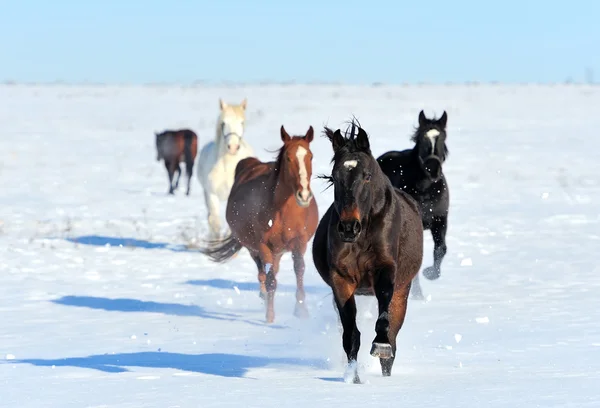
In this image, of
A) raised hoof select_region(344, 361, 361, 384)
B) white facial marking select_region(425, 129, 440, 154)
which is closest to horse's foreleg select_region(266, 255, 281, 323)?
white facial marking select_region(425, 129, 440, 154)

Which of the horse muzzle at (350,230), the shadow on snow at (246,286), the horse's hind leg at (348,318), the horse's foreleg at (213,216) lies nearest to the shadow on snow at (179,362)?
the horse's hind leg at (348,318)

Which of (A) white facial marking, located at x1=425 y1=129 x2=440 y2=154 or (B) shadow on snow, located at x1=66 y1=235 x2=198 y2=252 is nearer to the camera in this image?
(A) white facial marking, located at x1=425 y1=129 x2=440 y2=154

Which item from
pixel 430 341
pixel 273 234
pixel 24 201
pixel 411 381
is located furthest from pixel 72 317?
pixel 24 201

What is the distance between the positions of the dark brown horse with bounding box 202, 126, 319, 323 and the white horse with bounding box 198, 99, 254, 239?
3.98m

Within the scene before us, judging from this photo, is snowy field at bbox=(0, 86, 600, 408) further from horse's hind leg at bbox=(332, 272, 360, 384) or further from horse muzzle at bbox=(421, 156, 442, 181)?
horse muzzle at bbox=(421, 156, 442, 181)

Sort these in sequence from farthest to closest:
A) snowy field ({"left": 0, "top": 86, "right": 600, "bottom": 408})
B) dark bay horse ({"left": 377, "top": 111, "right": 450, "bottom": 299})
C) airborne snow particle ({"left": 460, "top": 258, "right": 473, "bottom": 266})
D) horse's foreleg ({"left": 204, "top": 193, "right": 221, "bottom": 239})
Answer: horse's foreleg ({"left": 204, "top": 193, "right": 221, "bottom": 239}) → airborne snow particle ({"left": 460, "top": 258, "right": 473, "bottom": 266}) → dark bay horse ({"left": 377, "top": 111, "right": 450, "bottom": 299}) → snowy field ({"left": 0, "top": 86, "right": 600, "bottom": 408})

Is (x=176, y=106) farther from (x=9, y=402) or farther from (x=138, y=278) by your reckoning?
(x=9, y=402)

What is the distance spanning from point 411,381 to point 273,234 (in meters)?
3.86

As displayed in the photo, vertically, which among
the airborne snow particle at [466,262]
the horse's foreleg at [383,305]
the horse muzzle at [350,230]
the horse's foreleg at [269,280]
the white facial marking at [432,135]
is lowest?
the airborne snow particle at [466,262]

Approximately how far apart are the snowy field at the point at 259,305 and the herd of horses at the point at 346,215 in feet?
1.28

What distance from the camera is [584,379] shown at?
5469mm

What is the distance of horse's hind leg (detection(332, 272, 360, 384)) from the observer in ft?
18.6

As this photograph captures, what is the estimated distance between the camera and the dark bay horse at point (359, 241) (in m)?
5.43

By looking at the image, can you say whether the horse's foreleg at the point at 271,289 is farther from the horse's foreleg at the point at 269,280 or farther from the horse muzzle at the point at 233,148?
the horse muzzle at the point at 233,148
